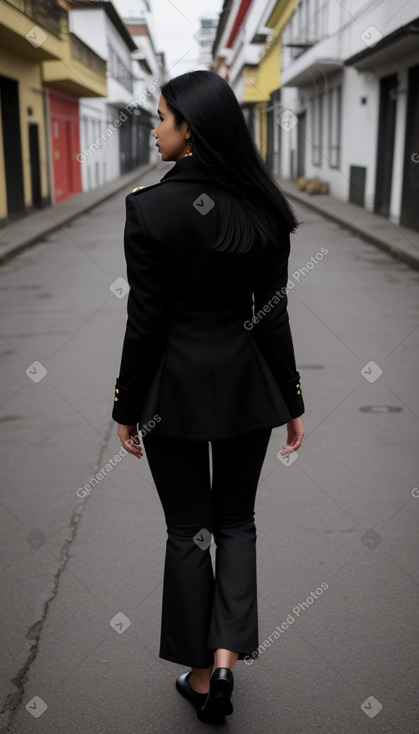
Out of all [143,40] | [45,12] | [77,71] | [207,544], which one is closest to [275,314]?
[207,544]

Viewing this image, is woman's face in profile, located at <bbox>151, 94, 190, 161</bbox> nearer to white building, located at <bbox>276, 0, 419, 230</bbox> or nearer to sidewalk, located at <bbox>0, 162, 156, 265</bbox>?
sidewalk, located at <bbox>0, 162, 156, 265</bbox>

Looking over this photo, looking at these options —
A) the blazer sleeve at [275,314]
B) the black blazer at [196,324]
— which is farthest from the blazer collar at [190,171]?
the blazer sleeve at [275,314]

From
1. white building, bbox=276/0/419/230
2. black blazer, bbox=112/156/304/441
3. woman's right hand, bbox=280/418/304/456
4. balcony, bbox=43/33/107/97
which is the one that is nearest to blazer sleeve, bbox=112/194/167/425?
black blazer, bbox=112/156/304/441

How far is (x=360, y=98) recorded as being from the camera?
22.1 metres

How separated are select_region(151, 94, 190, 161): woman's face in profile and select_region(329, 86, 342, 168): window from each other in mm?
24269

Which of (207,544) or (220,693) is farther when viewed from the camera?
(207,544)

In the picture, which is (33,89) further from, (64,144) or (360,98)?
(360,98)

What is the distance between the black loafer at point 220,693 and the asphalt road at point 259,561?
0.33 feet

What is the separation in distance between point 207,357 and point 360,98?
843 inches

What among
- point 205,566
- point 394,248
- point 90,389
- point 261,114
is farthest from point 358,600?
point 261,114

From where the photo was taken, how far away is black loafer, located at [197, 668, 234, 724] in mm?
2316

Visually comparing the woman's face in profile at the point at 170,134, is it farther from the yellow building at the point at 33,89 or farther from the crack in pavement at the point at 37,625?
the yellow building at the point at 33,89

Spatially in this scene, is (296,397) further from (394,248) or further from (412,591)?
(394,248)

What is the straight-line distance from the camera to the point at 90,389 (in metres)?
6.12
